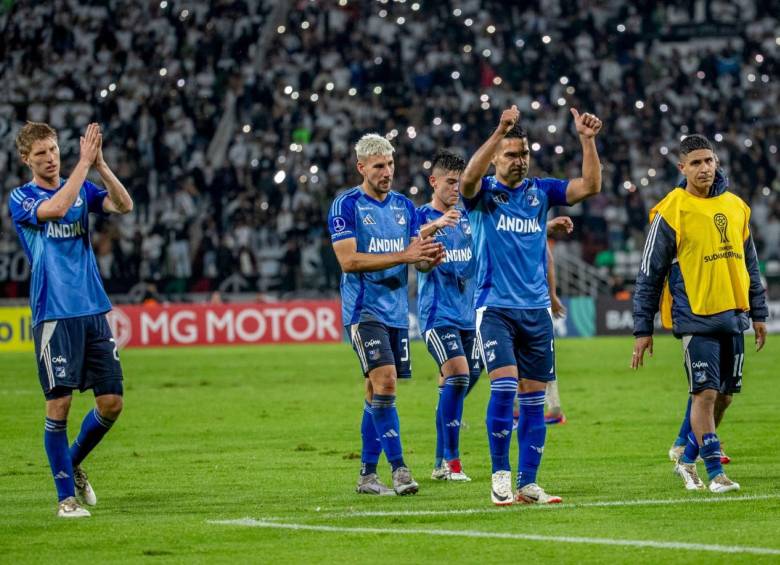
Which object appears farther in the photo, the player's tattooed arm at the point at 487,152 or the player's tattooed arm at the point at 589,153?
the player's tattooed arm at the point at 589,153

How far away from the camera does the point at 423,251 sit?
974 centimetres

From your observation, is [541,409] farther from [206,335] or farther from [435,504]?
[206,335]

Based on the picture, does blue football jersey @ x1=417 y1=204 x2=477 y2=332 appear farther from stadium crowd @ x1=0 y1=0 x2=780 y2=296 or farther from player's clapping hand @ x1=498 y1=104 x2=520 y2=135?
stadium crowd @ x1=0 y1=0 x2=780 y2=296

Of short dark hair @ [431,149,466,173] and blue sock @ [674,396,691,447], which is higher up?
short dark hair @ [431,149,466,173]

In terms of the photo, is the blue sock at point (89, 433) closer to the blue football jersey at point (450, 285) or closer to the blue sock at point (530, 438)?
the blue sock at point (530, 438)

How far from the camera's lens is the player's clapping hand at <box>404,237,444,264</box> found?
9.74 m

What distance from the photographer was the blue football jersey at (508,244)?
375 inches

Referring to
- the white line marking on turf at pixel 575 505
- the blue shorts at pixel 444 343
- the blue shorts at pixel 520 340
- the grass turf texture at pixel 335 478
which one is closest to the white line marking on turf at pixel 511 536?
the grass turf texture at pixel 335 478

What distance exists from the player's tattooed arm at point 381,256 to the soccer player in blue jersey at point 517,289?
351 mm

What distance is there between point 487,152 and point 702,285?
6.34ft

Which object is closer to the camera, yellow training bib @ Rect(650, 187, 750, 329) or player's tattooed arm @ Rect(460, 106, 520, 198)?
player's tattooed arm @ Rect(460, 106, 520, 198)

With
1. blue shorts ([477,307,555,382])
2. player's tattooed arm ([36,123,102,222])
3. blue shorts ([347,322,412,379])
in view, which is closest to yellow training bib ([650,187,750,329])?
blue shorts ([477,307,555,382])

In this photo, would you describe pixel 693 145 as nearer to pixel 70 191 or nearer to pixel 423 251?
pixel 423 251

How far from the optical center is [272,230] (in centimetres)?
3353
